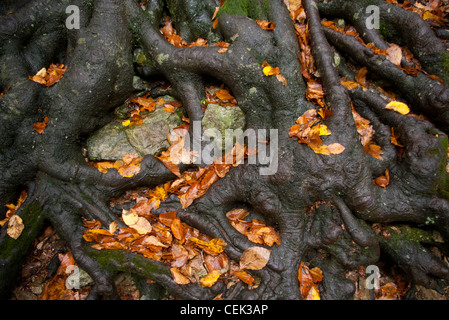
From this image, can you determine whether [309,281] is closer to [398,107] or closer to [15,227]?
[398,107]

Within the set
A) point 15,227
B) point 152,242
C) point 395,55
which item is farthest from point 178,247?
point 395,55

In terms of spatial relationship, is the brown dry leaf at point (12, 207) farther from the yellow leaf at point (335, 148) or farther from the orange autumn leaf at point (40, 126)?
the yellow leaf at point (335, 148)

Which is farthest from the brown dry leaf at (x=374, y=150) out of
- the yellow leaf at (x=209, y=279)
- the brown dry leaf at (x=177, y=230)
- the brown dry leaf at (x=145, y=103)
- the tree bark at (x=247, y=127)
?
the brown dry leaf at (x=145, y=103)

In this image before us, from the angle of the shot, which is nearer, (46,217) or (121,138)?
(46,217)

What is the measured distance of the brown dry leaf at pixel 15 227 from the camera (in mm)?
2773

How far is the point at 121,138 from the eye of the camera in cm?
334

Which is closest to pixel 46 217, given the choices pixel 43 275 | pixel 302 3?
pixel 43 275

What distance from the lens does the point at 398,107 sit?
3.01 meters

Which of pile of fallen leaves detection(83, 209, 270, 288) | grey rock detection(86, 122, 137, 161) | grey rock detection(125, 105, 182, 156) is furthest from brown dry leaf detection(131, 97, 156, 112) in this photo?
pile of fallen leaves detection(83, 209, 270, 288)

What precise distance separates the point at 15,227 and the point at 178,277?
6.28ft

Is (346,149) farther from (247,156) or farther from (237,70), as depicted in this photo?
(237,70)

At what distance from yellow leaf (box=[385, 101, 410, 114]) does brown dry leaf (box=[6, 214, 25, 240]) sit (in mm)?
4424

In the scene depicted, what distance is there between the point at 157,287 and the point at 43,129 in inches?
89.9

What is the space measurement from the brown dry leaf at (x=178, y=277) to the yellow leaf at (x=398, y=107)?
300 cm
